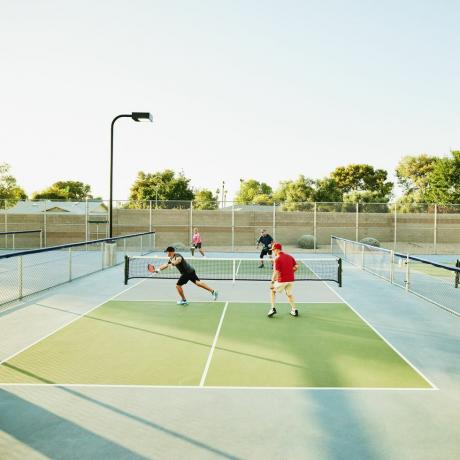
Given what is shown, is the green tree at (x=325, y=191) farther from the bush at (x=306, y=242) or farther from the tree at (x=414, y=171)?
the bush at (x=306, y=242)

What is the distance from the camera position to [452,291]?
14.1 meters

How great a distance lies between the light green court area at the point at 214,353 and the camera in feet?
20.8

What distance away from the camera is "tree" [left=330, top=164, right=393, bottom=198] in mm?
85625

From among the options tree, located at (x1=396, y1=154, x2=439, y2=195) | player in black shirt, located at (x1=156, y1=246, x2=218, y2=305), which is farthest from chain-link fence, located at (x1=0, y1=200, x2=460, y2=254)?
tree, located at (x1=396, y1=154, x2=439, y2=195)

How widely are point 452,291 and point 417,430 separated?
10.6 m

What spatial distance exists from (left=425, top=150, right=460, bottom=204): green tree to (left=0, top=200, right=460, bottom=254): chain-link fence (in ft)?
28.0

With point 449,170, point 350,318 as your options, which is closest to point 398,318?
point 350,318

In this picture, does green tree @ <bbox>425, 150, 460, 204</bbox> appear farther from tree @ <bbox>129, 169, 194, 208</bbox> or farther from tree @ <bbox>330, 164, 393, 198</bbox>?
tree @ <bbox>330, 164, 393, 198</bbox>

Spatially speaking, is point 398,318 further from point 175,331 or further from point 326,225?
point 326,225

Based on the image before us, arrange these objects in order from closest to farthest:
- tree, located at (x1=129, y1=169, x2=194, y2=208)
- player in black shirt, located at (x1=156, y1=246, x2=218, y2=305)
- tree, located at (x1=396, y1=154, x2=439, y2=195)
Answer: player in black shirt, located at (x1=156, y1=246, x2=218, y2=305), tree, located at (x1=129, y1=169, x2=194, y2=208), tree, located at (x1=396, y1=154, x2=439, y2=195)

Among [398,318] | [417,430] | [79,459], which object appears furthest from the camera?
[398,318]

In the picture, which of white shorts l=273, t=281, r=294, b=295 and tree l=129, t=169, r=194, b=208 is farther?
tree l=129, t=169, r=194, b=208

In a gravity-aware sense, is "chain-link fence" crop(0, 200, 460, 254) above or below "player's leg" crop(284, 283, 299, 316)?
above

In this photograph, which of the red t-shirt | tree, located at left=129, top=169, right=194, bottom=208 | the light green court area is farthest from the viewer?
tree, located at left=129, top=169, right=194, bottom=208
